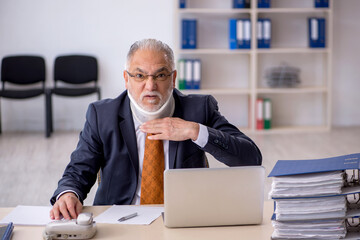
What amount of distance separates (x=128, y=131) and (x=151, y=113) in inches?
5.3

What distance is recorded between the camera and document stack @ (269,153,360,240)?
1.66 meters

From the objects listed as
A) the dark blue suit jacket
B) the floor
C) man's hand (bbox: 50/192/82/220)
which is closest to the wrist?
the dark blue suit jacket

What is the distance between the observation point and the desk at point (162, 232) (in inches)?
68.6

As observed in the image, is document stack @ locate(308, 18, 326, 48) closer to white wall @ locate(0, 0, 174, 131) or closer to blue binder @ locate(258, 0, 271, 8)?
blue binder @ locate(258, 0, 271, 8)

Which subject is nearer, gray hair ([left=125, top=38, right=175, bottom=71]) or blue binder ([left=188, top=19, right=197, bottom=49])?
gray hair ([left=125, top=38, right=175, bottom=71])

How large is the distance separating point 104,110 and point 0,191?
8.26 ft

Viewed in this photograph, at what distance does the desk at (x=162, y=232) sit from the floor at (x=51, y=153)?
245cm

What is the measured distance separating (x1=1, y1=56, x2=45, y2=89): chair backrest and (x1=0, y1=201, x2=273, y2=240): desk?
5156 mm

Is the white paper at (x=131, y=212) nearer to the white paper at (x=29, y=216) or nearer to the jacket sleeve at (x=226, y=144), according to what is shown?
the white paper at (x=29, y=216)

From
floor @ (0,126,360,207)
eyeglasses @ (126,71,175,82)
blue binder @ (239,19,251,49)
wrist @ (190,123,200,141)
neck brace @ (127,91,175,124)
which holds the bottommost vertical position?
floor @ (0,126,360,207)

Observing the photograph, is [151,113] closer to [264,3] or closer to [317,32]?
[264,3]

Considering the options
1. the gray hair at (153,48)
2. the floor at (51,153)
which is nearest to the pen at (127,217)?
the gray hair at (153,48)

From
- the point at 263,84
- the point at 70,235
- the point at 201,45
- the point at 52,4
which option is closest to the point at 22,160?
the point at 52,4

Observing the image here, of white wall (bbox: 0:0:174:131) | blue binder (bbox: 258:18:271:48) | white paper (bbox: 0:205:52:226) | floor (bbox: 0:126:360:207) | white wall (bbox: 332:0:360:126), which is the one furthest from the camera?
white wall (bbox: 332:0:360:126)
